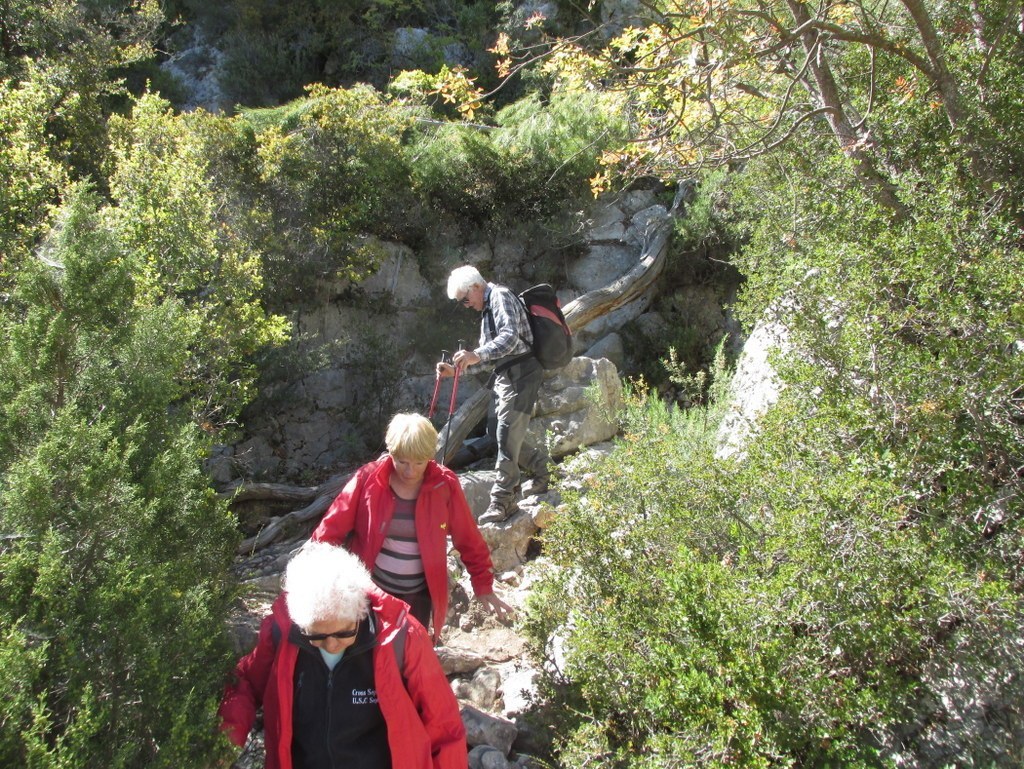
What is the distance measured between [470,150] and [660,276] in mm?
2877

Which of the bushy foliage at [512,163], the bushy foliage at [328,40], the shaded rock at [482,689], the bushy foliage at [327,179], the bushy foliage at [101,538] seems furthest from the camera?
the bushy foliage at [328,40]

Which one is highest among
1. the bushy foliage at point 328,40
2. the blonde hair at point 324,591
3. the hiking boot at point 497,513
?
the bushy foliage at point 328,40

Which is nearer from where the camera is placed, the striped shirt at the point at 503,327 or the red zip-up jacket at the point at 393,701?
the red zip-up jacket at the point at 393,701

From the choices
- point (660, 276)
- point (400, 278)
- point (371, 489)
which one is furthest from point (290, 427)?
point (371, 489)

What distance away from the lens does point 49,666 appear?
2.20m

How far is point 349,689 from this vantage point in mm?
2316

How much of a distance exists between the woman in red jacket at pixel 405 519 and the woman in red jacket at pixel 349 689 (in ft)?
1.72

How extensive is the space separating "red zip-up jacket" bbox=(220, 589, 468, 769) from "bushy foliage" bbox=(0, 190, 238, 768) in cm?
17

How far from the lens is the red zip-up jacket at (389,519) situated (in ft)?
9.53

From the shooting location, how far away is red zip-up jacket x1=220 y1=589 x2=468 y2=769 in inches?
88.7

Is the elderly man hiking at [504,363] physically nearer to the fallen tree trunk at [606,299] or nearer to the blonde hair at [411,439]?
the blonde hair at [411,439]

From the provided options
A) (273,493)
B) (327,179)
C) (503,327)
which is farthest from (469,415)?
A: (327,179)

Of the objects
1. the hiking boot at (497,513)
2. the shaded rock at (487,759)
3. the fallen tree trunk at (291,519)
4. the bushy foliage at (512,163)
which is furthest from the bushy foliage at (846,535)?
the bushy foliage at (512,163)

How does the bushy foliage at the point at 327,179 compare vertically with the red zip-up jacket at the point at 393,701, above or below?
above
